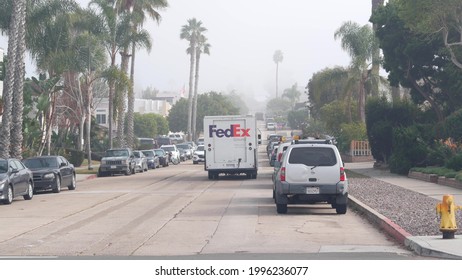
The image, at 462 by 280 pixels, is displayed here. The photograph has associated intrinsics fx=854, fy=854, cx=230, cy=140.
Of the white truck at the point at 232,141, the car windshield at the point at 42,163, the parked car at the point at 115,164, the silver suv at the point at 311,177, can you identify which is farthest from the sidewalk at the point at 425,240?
the parked car at the point at 115,164

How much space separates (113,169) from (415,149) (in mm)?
18041

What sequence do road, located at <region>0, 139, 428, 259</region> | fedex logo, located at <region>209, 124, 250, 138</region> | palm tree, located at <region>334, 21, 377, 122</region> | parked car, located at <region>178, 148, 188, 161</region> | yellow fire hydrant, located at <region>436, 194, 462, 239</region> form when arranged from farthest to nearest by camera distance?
parked car, located at <region>178, 148, 188, 161</region>, palm tree, located at <region>334, 21, 377, 122</region>, fedex logo, located at <region>209, 124, 250, 138</region>, yellow fire hydrant, located at <region>436, 194, 462, 239</region>, road, located at <region>0, 139, 428, 259</region>

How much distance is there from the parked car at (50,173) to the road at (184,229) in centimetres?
276

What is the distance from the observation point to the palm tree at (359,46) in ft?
212

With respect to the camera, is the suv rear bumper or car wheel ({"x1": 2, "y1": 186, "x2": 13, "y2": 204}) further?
car wheel ({"x1": 2, "y1": 186, "x2": 13, "y2": 204})

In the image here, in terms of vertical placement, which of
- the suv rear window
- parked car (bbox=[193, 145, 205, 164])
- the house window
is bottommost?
parked car (bbox=[193, 145, 205, 164])

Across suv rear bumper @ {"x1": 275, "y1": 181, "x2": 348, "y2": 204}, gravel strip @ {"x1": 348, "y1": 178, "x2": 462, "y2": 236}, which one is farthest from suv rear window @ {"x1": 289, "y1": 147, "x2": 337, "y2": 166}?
gravel strip @ {"x1": 348, "y1": 178, "x2": 462, "y2": 236}

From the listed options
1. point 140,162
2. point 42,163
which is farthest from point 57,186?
point 140,162

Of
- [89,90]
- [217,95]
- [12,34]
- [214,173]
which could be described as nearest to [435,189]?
→ [214,173]

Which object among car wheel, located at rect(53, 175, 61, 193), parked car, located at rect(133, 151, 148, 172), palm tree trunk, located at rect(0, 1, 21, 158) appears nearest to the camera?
car wheel, located at rect(53, 175, 61, 193)

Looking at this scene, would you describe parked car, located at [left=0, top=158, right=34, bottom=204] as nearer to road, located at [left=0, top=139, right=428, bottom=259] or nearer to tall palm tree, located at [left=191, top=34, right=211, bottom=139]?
road, located at [left=0, top=139, right=428, bottom=259]

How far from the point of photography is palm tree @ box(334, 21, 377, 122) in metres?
64.6

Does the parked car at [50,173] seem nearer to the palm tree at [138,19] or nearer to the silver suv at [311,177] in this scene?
the silver suv at [311,177]

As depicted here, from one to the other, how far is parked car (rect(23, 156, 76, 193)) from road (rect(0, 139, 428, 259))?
276 centimetres
